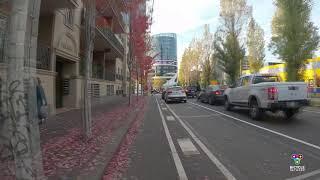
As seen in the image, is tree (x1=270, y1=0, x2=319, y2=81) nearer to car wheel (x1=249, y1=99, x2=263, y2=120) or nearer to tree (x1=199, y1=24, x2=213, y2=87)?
car wheel (x1=249, y1=99, x2=263, y2=120)

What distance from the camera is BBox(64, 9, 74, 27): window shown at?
16803mm

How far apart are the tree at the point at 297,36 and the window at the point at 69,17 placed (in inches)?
764

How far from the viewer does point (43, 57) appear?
14.1 meters

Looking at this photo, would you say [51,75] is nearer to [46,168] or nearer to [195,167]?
[46,168]

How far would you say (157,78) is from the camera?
449 ft

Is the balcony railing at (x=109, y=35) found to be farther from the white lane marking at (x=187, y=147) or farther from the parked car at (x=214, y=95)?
the white lane marking at (x=187, y=147)

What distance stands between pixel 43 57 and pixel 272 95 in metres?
10.6

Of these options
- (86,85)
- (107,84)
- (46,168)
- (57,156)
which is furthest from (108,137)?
(107,84)

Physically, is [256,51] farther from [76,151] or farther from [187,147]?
[76,151]

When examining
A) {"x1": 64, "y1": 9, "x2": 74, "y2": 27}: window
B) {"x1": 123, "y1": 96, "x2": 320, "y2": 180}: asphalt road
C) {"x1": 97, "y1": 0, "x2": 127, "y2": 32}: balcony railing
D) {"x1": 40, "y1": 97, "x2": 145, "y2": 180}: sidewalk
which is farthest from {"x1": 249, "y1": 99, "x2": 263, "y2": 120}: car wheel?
{"x1": 64, "y1": 9, "x2": 74, "y2": 27}: window

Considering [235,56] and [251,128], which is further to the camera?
[235,56]

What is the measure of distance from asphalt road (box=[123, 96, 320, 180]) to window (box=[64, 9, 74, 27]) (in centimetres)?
958

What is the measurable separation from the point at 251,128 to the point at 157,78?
12661 centimetres

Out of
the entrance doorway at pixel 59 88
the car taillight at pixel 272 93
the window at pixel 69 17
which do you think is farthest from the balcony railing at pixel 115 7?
the car taillight at pixel 272 93
